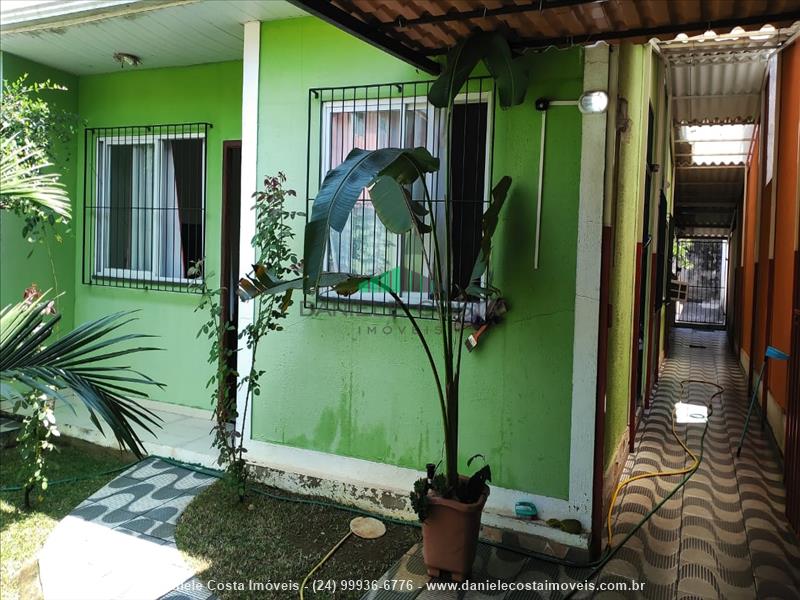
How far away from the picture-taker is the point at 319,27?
173 inches

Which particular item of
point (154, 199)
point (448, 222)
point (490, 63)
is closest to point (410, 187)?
point (448, 222)

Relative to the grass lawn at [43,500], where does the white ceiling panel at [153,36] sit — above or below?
above

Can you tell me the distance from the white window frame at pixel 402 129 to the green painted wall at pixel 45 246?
306 centimetres

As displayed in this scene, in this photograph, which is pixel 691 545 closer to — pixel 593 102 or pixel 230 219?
pixel 593 102

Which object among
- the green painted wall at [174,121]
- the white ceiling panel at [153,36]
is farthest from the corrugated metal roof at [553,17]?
the green painted wall at [174,121]

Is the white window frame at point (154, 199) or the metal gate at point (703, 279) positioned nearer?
the white window frame at point (154, 199)

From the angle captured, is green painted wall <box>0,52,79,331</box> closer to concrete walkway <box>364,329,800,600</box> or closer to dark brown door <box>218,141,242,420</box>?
dark brown door <box>218,141,242,420</box>

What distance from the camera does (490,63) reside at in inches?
129

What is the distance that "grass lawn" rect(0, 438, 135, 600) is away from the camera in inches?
138

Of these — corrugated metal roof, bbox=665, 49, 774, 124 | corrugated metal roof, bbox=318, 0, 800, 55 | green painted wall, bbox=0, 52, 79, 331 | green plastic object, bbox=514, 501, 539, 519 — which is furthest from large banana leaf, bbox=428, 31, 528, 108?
green painted wall, bbox=0, 52, 79, 331

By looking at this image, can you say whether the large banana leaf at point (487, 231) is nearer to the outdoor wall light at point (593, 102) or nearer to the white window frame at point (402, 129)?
the white window frame at point (402, 129)

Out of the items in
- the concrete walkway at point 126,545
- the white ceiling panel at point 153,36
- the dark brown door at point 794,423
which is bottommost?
the concrete walkway at point 126,545

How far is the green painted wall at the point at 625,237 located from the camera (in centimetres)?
423

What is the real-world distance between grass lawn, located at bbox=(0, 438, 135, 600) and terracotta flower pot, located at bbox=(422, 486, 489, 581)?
7.32 ft
